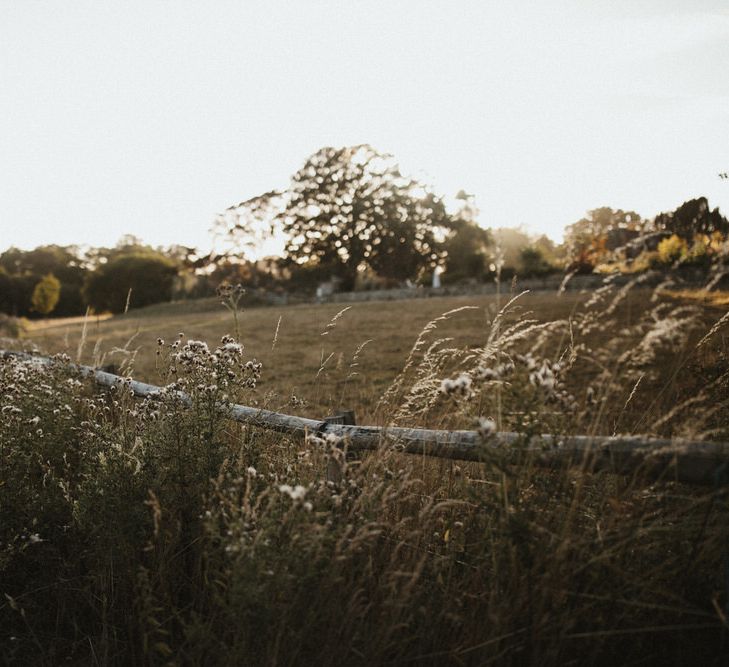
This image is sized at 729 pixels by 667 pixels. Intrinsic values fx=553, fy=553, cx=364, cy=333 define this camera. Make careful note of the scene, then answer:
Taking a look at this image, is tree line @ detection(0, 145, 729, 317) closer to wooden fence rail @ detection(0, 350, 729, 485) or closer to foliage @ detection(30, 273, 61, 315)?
foliage @ detection(30, 273, 61, 315)

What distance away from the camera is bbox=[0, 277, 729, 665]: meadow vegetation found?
205 centimetres

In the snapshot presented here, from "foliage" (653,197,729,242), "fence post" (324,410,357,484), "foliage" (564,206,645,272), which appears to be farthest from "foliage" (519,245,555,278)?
"fence post" (324,410,357,484)

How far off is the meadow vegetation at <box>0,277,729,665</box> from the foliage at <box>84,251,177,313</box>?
34424mm

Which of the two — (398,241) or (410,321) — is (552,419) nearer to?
(410,321)

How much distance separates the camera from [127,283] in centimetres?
3612

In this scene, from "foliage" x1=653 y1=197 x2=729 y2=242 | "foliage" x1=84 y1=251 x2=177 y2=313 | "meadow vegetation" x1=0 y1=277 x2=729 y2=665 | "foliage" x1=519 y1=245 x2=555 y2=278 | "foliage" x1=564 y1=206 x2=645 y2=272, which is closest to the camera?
"meadow vegetation" x1=0 y1=277 x2=729 y2=665

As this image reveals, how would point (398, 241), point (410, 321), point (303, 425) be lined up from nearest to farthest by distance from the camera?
point (303, 425), point (410, 321), point (398, 241)

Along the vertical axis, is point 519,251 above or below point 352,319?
above

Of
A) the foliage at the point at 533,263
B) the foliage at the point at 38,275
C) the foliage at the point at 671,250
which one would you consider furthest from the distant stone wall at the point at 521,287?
the foliage at the point at 38,275

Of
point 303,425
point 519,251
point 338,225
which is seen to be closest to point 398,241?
point 338,225

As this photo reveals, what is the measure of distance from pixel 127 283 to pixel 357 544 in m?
37.6

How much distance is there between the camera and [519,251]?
26875mm

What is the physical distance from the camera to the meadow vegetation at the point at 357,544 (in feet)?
6.73

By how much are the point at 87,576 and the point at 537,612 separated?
2.11m
